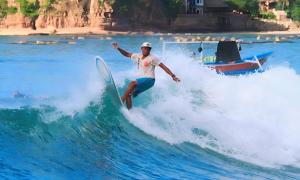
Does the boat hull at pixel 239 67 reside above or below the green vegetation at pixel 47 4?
below

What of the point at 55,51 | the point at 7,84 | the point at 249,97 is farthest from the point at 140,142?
the point at 55,51

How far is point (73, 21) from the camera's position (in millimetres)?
88062

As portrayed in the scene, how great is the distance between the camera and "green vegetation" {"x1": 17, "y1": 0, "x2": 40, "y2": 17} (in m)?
87.6

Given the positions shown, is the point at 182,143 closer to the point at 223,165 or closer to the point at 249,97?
the point at 223,165

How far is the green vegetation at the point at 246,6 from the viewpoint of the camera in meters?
92.5

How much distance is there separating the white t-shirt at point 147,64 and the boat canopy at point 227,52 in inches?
A: 573

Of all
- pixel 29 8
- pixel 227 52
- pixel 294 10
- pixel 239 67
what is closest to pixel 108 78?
pixel 239 67

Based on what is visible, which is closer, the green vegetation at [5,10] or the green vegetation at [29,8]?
the green vegetation at [29,8]

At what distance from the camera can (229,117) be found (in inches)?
524

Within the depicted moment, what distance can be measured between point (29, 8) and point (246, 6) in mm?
31548

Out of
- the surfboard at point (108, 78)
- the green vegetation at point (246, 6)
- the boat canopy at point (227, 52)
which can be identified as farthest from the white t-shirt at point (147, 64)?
the green vegetation at point (246, 6)

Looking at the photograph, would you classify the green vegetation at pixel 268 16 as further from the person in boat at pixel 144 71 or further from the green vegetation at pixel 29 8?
the person in boat at pixel 144 71

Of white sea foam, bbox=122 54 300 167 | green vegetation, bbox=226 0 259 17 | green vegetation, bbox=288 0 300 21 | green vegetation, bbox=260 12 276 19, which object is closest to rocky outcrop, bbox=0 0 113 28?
green vegetation, bbox=226 0 259 17

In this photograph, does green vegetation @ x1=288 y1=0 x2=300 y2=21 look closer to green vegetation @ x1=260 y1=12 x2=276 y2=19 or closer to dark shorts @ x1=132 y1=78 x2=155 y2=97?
green vegetation @ x1=260 y1=12 x2=276 y2=19
